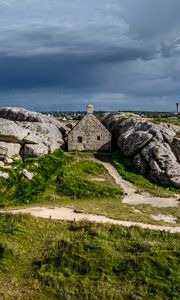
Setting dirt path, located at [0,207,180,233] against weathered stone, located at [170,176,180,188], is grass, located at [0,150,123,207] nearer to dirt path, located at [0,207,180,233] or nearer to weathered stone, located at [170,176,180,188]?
dirt path, located at [0,207,180,233]

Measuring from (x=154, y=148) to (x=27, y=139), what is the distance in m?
15.6

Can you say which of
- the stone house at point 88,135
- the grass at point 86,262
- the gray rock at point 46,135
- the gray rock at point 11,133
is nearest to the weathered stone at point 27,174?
the gray rock at point 11,133

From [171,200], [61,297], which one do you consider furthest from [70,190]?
[61,297]

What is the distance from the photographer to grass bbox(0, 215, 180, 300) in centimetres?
2311

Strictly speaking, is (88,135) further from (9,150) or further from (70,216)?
(70,216)

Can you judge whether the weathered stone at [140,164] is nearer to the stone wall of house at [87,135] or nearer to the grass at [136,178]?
the grass at [136,178]

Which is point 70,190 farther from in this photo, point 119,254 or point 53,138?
point 119,254

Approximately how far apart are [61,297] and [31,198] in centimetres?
1941

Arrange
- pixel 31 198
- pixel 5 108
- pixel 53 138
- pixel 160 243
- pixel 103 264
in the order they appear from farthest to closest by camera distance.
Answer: pixel 5 108 → pixel 53 138 → pixel 31 198 → pixel 160 243 → pixel 103 264

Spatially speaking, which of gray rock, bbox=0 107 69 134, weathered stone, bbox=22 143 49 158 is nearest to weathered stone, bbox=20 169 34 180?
weathered stone, bbox=22 143 49 158

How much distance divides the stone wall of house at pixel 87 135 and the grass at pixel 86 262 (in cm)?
2612

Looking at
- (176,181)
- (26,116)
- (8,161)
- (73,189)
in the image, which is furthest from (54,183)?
(26,116)

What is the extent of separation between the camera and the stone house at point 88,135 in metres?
56.7

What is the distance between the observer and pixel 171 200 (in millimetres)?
43250
